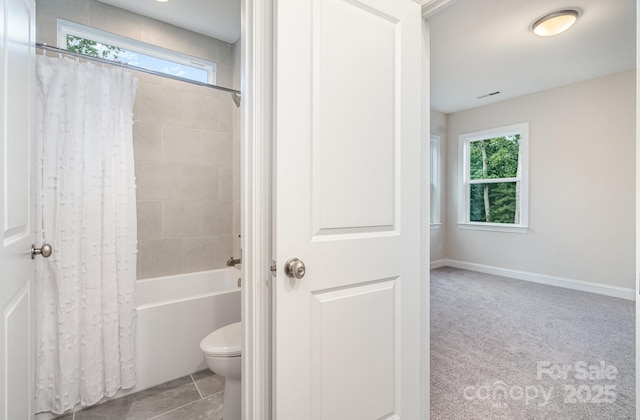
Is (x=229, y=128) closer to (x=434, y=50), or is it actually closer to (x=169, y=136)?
(x=169, y=136)

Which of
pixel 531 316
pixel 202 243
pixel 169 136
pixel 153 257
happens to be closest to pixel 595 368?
pixel 531 316

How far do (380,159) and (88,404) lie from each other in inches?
82.6

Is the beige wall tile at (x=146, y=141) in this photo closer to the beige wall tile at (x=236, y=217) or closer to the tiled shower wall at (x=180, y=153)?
the tiled shower wall at (x=180, y=153)

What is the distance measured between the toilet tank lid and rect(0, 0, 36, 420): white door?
680 mm

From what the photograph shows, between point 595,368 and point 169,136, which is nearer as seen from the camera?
point 595,368

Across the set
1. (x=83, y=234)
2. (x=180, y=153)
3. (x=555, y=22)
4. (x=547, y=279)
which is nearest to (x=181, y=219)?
(x=180, y=153)

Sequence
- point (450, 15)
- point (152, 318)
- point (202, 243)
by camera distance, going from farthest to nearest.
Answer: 1. point (202, 243)
2. point (450, 15)
3. point (152, 318)

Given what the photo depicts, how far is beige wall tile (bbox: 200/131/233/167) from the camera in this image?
2768 mm

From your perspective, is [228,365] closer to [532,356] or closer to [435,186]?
[532,356]

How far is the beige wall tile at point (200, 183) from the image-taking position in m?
2.68

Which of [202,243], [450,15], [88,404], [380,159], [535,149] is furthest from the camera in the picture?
[535,149]

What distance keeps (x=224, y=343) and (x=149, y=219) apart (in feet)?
4.81

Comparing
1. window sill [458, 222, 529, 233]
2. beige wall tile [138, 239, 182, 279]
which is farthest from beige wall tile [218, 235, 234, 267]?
window sill [458, 222, 529, 233]

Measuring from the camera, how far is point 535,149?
4160 mm
